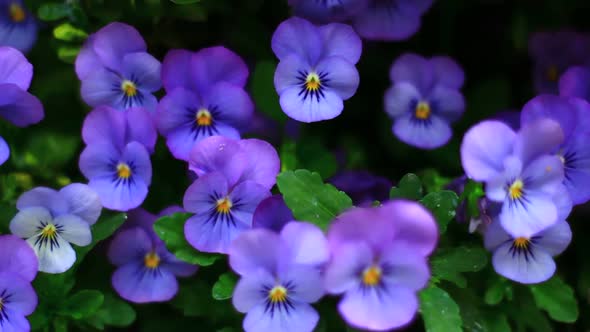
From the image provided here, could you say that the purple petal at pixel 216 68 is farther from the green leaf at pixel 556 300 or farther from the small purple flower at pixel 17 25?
the green leaf at pixel 556 300

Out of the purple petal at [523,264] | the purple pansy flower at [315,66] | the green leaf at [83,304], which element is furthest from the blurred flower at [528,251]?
the green leaf at [83,304]

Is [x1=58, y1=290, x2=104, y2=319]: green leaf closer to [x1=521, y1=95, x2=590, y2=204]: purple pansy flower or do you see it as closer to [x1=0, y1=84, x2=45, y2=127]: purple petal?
[x1=0, y1=84, x2=45, y2=127]: purple petal

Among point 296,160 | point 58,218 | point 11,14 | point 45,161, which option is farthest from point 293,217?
point 11,14

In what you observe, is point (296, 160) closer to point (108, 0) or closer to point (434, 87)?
point (434, 87)

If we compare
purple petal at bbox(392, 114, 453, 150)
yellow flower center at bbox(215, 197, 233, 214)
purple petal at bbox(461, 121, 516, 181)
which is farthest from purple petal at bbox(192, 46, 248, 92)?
purple petal at bbox(461, 121, 516, 181)

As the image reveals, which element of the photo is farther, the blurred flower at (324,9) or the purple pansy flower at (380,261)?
the blurred flower at (324,9)

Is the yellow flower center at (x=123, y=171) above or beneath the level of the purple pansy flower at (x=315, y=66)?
beneath
